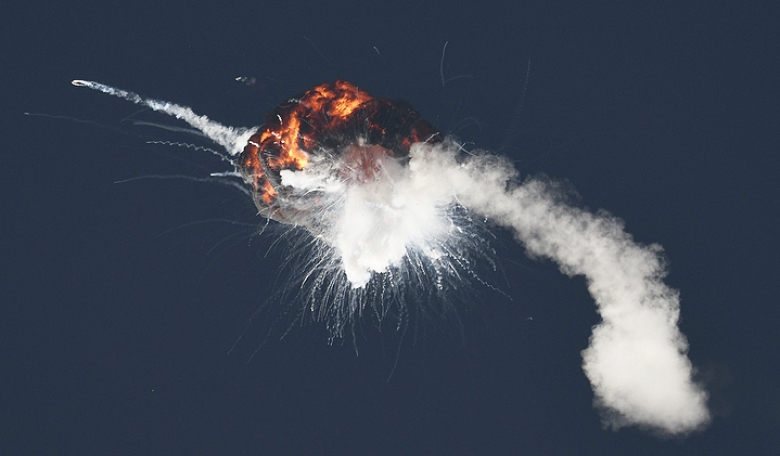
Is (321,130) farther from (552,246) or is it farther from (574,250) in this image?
(574,250)

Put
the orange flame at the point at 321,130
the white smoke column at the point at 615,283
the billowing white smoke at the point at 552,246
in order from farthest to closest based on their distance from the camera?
1. the white smoke column at the point at 615,283
2. the billowing white smoke at the point at 552,246
3. the orange flame at the point at 321,130

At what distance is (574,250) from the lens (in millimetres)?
23422

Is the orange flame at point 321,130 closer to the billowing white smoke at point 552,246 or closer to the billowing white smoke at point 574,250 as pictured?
the billowing white smoke at point 552,246

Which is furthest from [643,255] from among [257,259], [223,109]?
[223,109]

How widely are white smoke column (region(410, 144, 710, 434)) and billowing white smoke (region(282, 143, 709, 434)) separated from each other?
0.03m

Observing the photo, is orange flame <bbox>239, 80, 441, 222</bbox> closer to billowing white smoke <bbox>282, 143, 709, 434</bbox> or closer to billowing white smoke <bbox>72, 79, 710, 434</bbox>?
billowing white smoke <bbox>72, 79, 710, 434</bbox>

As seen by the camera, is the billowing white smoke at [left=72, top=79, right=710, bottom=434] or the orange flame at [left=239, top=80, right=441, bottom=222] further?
the billowing white smoke at [left=72, top=79, right=710, bottom=434]

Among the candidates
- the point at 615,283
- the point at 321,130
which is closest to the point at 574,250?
the point at 615,283

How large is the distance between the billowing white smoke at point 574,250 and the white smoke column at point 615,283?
33 mm

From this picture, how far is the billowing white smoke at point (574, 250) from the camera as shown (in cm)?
2255

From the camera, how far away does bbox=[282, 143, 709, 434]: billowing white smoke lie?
888 inches

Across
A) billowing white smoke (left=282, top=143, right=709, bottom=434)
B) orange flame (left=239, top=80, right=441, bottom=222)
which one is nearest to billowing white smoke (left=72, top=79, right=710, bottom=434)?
billowing white smoke (left=282, top=143, right=709, bottom=434)

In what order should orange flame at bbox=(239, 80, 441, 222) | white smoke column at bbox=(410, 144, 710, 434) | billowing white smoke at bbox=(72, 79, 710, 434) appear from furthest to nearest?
white smoke column at bbox=(410, 144, 710, 434) → billowing white smoke at bbox=(72, 79, 710, 434) → orange flame at bbox=(239, 80, 441, 222)

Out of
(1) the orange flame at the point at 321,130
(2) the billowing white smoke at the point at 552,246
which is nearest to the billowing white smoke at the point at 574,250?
(2) the billowing white smoke at the point at 552,246
